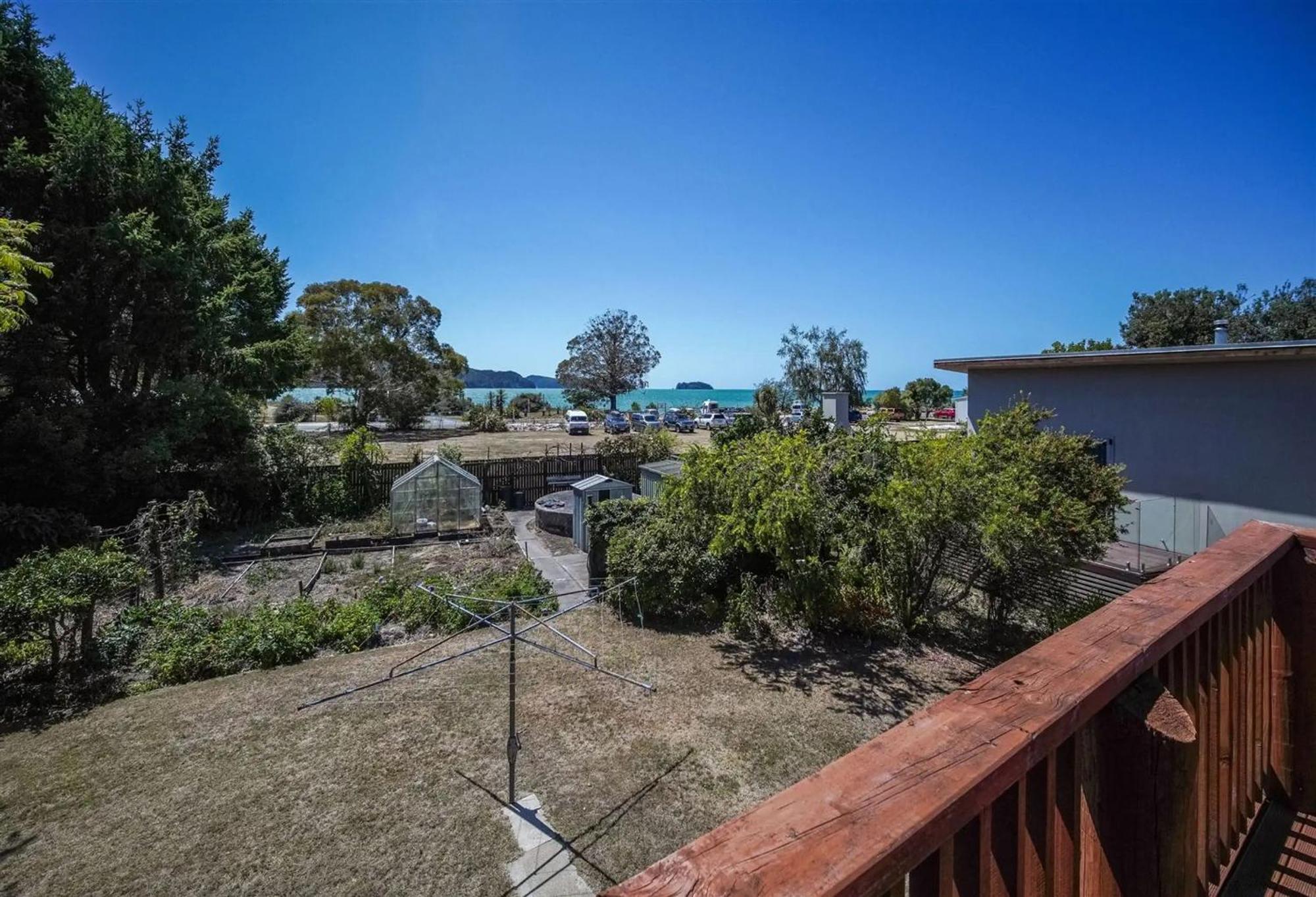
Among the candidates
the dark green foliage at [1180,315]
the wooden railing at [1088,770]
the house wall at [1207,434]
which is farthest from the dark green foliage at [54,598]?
the dark green foliage at [1180,315]

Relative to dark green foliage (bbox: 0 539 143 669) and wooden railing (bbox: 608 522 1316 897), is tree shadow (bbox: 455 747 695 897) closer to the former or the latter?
wooden railing (bbox: 608 522 1316 897)

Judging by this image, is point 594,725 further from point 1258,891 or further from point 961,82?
point 961,82

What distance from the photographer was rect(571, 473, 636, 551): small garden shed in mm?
13523

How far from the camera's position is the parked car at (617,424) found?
1455 inches

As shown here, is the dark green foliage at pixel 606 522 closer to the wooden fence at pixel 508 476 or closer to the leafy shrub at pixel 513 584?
the leafy shrub at pixel 513 584

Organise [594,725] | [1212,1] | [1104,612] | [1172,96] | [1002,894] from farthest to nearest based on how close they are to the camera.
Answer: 1. [1172,96]
2. [1212,1]
3. [594,725]
4. [1104,612]
5. [1002,894]

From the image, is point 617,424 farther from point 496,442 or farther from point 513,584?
point 513,584

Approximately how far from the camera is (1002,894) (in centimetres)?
91

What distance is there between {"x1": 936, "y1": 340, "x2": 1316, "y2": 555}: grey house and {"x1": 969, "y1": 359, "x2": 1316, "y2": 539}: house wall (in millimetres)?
13

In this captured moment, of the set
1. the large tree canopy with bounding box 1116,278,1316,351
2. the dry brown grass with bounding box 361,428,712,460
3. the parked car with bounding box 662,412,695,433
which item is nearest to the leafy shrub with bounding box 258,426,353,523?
the dry brown grass with bounding box 361,428,712,460

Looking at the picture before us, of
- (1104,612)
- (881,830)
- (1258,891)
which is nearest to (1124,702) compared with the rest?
(1104,612)

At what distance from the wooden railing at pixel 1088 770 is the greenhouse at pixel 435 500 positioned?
47.2 ft

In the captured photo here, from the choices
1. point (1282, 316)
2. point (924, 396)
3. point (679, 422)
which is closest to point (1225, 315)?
point (1282, 316)

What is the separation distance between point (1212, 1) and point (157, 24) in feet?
50.1
